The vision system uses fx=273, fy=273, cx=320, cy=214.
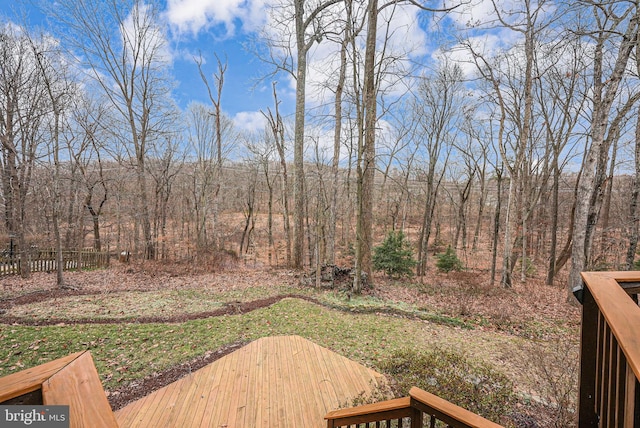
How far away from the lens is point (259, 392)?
11.1ft

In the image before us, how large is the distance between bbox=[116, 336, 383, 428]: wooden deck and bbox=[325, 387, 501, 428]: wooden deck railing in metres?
1.30

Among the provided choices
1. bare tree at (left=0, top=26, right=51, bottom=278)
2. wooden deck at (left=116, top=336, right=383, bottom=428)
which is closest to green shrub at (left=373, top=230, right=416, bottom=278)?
wooden deck at (left=116, top=336, right=383, bottom=428)

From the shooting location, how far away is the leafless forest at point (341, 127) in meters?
7.36

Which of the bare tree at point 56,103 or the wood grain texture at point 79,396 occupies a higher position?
the bare tree at point 56,103

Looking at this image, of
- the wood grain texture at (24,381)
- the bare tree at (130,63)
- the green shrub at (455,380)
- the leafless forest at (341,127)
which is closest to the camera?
the wood grain texture at (24,381)

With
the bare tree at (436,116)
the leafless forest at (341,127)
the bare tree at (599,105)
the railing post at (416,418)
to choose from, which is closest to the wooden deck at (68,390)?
the railing post at (416,418)

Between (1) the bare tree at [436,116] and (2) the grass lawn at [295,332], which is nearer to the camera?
(2) the grass lawn at [295,332]

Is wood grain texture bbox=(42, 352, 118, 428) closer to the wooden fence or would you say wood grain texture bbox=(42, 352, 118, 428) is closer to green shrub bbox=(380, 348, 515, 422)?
green shrub bbox=(380, 348, 515, 422)

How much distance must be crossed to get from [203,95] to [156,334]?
12502 mm

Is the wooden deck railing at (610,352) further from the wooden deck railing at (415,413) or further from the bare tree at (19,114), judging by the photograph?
the bare tree at (19,114)

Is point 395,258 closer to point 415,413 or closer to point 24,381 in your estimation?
point 415,413

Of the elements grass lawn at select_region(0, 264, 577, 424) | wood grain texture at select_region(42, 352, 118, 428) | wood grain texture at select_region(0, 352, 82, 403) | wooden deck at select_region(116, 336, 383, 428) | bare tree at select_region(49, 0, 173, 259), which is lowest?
grass lawn at select_region(0, 264, 577, 424)

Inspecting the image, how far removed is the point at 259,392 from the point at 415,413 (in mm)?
2402

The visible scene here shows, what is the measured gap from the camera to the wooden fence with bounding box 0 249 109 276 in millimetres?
10114
